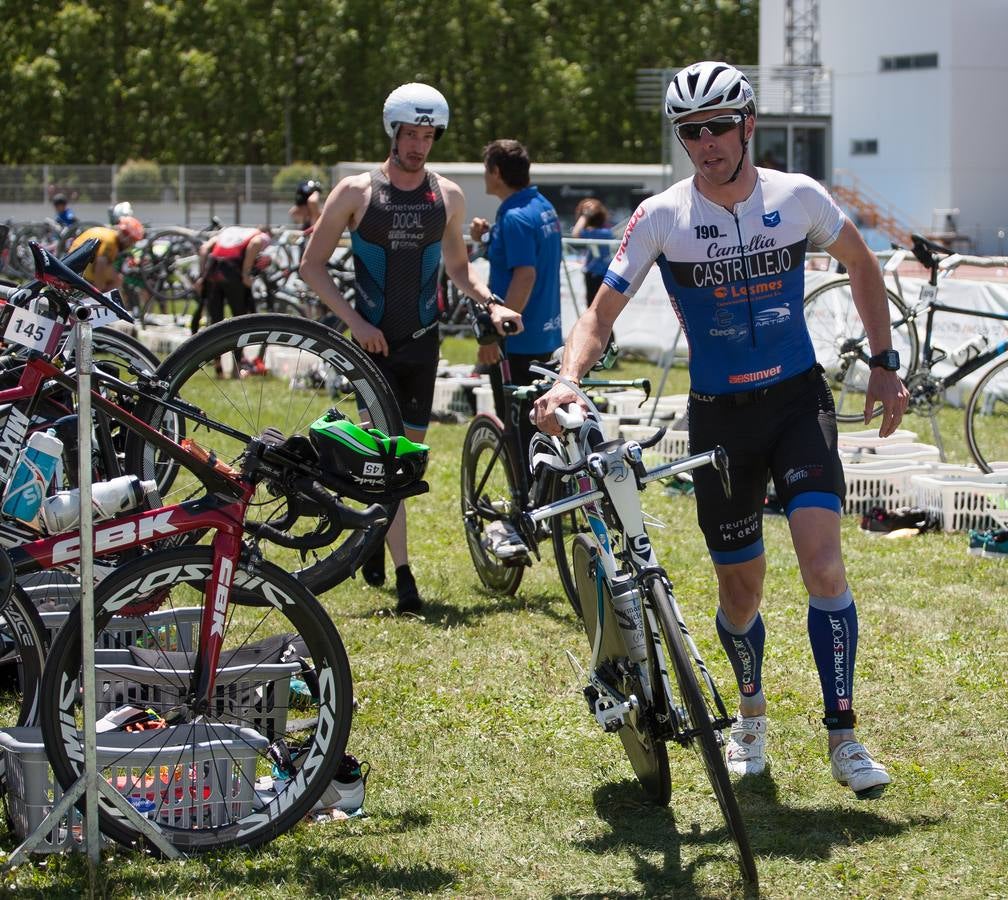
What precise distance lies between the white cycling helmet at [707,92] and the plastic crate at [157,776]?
2200 millimetres

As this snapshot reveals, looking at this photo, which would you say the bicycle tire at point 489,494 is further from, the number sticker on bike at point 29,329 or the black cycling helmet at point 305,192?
the black cycling helmet at point 305,192

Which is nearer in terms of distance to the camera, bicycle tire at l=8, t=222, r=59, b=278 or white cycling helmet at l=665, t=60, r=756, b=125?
white cycling helmet at l=665, t=60, r=756, b=125

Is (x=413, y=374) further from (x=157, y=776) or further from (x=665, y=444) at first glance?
(x=665, y=444)

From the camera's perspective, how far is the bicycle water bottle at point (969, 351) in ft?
33.4

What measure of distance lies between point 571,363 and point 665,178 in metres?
33.5

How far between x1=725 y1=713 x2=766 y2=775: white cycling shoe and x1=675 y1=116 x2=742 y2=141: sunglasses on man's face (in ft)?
6.12

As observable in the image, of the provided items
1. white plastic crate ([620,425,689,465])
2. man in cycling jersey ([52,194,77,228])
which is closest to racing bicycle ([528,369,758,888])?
white plastic crate ([620,425,689,465])

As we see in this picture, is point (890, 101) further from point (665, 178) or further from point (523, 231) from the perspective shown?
point (523, 231)

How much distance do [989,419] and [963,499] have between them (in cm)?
197

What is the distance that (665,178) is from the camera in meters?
37.1

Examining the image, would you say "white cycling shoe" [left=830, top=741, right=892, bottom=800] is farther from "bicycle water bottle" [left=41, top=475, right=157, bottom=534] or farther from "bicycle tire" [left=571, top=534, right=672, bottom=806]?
"bicycle water bottle" [left=41, top=475, right=157, bottom=534]

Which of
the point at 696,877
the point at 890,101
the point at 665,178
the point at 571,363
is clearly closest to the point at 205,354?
the point at 571,363

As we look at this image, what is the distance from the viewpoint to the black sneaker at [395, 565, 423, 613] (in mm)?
6977

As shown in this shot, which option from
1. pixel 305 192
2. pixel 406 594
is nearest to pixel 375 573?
pixel 406 594
